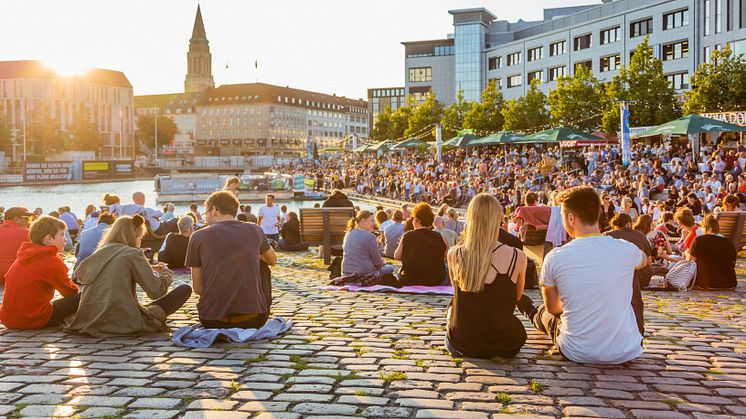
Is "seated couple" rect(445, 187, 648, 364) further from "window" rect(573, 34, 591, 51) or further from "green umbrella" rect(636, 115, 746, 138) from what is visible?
"window" rect(573, 34, 591, 51)

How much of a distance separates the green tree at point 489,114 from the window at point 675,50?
14.3 m

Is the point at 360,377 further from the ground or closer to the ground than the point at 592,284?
closer to the ground

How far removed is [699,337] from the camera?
8055mm

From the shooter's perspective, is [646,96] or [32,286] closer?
[32,286]

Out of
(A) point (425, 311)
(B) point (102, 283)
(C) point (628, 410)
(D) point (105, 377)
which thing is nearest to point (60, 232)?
(B) point (102, 283)

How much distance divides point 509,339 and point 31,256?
17.0ft

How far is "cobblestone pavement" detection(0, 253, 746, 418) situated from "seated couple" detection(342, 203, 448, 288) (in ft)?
9.06

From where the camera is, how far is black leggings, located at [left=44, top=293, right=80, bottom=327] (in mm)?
8516

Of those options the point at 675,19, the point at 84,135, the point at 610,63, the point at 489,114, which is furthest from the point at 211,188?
the point at 84,135

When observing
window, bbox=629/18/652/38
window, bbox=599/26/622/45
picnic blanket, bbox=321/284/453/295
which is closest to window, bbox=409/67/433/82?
window, bbox=599/26/622/45

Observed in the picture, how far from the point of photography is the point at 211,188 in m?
74.8

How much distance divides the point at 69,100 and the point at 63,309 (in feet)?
519

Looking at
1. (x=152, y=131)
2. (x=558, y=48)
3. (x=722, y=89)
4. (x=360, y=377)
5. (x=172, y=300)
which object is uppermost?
(x=558, y=48)

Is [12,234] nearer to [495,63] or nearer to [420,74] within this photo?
[495,63]
